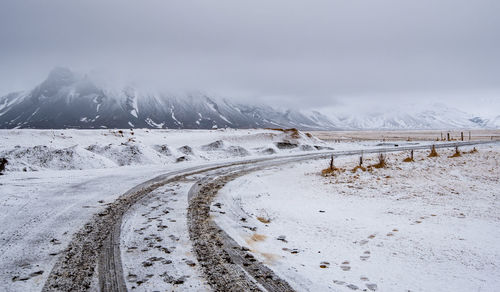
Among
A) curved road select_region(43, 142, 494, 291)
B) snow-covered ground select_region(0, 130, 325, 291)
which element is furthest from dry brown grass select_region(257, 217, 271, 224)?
snow-covered ground select_region(0, 130, 325, 291)

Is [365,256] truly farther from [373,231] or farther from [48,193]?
[48,193]

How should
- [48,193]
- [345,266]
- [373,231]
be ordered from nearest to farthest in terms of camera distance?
[345,266] < [373,231] < [48,193]

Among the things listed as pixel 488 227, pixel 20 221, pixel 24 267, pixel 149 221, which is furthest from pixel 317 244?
pixel 20 221

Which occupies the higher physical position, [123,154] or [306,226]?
[123,154]

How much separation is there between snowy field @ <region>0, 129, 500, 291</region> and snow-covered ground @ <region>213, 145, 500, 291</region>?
0.03 meters

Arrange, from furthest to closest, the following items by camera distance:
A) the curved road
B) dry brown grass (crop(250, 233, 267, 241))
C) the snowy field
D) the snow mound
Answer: the snow mound, dry brown grass (crop(250, 233, 267, 241)), the snowy field, the curved road

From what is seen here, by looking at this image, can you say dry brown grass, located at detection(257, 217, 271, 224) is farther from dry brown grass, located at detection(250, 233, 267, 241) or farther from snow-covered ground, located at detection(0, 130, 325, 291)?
snow-covered ground, located at detection(0, 130, 325, 291)

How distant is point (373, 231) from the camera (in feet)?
23.9

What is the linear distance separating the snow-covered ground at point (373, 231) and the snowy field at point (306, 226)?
0.03m

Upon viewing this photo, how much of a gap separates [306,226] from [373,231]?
1.64 m

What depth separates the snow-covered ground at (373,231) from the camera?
4.83m

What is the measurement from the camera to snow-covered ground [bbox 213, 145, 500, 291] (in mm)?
4828

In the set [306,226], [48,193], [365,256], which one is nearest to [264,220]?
[306,226]

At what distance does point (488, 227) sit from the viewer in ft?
24.2
